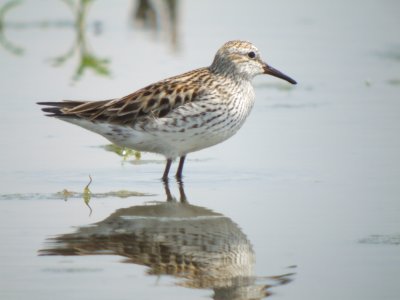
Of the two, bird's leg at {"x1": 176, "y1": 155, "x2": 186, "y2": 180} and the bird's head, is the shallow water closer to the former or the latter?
bird's leg at {"x1": 176, "y1": 155, "x2": 186, "y2": 180}

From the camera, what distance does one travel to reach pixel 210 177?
11602 mm

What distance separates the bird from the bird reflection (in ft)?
4.42

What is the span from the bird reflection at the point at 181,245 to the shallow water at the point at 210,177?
2cm

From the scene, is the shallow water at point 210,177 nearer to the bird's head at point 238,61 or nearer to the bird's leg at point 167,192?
the bird's leg at point 167,192

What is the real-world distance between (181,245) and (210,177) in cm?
288

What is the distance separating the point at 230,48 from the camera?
480 inches

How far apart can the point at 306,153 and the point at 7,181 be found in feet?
11.5

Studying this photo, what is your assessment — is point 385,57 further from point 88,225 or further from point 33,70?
point 88,225

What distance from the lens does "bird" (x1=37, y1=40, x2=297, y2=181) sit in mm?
11430

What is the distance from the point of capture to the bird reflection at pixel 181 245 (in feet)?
25.8

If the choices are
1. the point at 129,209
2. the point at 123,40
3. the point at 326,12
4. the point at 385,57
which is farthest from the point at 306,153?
the point at 326,12

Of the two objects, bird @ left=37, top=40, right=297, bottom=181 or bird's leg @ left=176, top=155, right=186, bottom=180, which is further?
bird's leg @ left=176, top=155, right=186, bottom=180

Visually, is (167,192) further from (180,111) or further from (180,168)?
(180,111)

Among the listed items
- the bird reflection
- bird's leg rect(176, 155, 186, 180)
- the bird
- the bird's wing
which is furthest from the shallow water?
the bird's wing
